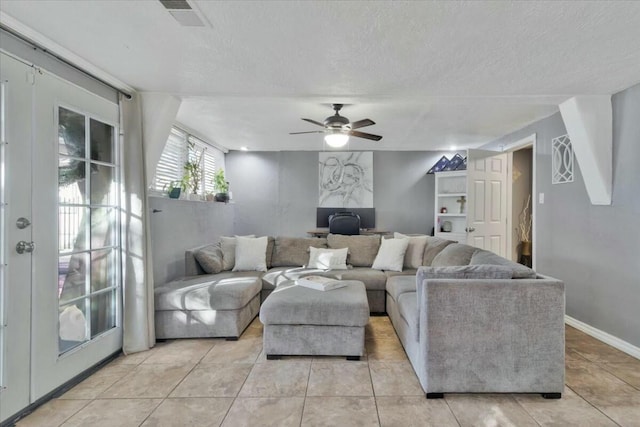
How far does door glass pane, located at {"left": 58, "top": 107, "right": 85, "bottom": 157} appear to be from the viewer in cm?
212

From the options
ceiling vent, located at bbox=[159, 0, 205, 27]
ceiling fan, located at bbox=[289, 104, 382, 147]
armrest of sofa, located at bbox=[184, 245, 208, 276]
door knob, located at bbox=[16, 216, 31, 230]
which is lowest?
armrest of sofa, located at bbox=[184, 245, 208, 276]

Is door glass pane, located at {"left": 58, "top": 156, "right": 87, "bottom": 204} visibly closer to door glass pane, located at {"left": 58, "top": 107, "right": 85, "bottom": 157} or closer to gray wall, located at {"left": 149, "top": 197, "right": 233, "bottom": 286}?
door glass pane, located at {"left": 58, "top": 107, "right": 85, "bottom": 157}

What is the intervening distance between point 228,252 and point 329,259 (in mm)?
1267

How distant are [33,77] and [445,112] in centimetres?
361

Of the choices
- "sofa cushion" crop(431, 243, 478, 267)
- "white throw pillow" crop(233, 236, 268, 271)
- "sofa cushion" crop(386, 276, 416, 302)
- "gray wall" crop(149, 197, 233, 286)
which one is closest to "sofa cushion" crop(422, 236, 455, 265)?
"sofa cushion" crop(431, 243, 478, 267)

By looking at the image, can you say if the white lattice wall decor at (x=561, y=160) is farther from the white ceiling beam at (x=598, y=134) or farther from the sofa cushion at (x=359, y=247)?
the sofa cushion at (x=359, y=247)

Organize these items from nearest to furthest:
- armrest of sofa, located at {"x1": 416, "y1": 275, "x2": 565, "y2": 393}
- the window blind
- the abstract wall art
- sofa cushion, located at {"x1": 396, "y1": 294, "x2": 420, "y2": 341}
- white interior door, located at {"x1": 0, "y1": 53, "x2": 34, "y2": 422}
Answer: white interior door, located at {"x1": 0, "y1": 53, "x2": 34, "y2": 422}
armrest of sofa, located at {"x1": 416, "y1": 275, "x2": 565, "y2": 393}
sofa cushion, located at {"x1": 396, "y1": 294, "x2": 420, "y2": 341}
the window blind
the abstract wall art

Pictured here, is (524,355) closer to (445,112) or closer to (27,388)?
(445,112)

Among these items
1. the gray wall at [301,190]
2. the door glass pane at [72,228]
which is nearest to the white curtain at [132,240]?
the door glass pane at [72,228]

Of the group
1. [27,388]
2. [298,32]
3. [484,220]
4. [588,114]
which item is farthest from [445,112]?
[27,388]

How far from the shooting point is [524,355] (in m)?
1.98

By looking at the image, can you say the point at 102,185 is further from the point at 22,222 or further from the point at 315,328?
the point at 315,328

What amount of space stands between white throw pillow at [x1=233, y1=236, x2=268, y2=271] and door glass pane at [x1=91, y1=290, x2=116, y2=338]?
142 cm

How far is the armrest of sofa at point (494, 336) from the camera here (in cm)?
197
